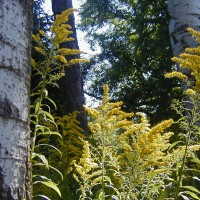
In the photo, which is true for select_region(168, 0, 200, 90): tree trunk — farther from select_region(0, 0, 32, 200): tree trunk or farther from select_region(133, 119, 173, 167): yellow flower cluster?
select_region(0, 0, 32, 200): tree trunk

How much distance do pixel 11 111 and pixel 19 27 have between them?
1.20ft

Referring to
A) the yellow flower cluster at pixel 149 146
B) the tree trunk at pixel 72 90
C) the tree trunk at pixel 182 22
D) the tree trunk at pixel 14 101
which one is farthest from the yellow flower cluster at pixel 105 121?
the tree trunk at pixel 72 90

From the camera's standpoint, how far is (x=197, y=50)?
2492 mm

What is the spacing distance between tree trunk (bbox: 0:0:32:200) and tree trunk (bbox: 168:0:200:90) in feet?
10.6

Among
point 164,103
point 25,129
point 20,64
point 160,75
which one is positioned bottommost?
point 25,129

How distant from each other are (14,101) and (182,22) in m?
3.60

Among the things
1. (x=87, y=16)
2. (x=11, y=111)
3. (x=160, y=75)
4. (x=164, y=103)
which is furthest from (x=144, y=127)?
(x=87, y=16)

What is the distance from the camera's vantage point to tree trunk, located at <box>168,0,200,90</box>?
4.80 m

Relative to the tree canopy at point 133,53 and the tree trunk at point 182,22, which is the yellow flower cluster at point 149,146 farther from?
the tree canopy at point 133,53

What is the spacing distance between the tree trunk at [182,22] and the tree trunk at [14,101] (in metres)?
3.22

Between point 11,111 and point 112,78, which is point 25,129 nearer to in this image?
point 11,111

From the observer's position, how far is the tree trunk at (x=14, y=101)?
160 cm

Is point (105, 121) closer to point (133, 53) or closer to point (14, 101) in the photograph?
point (14, 101)

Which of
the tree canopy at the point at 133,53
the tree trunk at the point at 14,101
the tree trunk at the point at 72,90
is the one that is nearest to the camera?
the tree trunk at the point at 14,101
